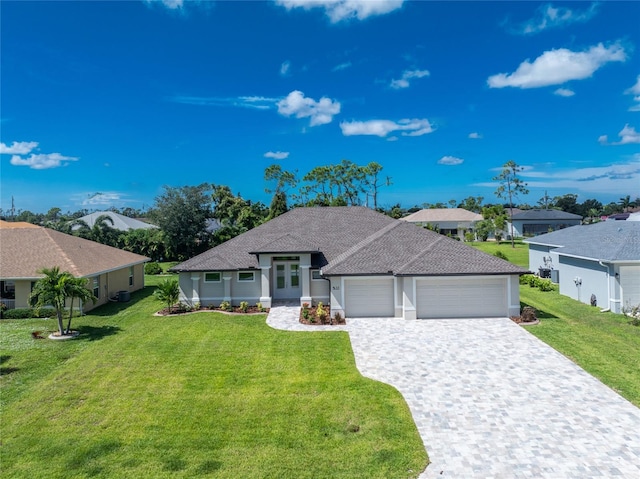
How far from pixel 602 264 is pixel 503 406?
45.7 ft

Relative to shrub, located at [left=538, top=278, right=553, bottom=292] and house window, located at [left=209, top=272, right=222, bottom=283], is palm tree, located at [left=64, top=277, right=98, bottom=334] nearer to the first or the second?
house window, located at [left=209, top=272, right=222, bottom=283]

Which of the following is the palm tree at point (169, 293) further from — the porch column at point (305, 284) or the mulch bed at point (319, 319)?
the mulch bed at point (319, 319)

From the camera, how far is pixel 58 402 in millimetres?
10227

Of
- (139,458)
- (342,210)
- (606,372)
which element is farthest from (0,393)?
(342,210)

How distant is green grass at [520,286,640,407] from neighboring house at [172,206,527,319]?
2.35 meters

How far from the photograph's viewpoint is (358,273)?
18062 mm

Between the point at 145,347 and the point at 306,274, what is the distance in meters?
8.93

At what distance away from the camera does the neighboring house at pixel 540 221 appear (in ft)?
205

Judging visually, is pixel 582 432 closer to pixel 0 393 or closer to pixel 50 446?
pixel 50 446

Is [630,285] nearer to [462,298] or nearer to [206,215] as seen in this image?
[462,298]

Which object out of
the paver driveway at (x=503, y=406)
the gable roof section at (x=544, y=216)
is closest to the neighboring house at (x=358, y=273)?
the paver driveway at (x=503, y=406)

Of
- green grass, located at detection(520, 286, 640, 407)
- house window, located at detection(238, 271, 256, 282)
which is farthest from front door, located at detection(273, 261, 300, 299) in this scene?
green grass, located at detection(520, 286, 640, 407)

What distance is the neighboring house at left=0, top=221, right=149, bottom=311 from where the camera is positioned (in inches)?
800

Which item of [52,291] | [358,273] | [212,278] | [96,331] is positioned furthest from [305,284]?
[52,291]
